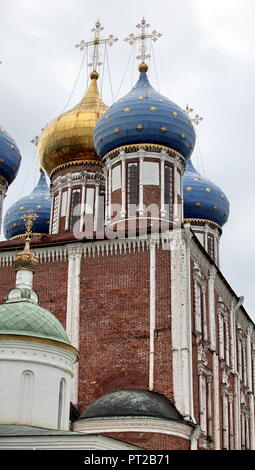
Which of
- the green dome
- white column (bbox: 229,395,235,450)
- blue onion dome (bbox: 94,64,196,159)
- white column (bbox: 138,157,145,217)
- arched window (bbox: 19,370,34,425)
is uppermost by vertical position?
blue onion dome (bbox: 94,64,196,159)

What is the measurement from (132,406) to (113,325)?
266cm

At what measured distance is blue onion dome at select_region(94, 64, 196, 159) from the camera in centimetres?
2308

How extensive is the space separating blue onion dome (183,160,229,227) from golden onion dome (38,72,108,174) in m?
4.50

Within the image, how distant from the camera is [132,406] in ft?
59.6

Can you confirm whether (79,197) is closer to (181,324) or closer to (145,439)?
(181,324)

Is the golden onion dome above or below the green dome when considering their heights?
above

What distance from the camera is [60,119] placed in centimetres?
2631

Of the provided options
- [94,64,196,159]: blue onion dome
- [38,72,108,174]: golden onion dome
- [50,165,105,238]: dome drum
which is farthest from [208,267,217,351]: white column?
[38,72,108,174]: golden onion dome

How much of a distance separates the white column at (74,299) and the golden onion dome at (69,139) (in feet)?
18.0

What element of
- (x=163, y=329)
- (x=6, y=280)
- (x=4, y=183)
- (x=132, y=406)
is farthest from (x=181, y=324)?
(x=4, y=183)

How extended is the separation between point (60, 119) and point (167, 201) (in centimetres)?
513

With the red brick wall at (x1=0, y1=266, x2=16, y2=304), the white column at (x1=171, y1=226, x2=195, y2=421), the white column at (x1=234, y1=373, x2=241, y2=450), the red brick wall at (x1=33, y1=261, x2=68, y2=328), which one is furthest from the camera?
the white column at (x1=234, y1=373, x2=241, y2=450)

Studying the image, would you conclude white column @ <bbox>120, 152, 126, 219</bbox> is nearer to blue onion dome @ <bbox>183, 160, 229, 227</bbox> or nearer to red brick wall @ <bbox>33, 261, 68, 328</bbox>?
red brick wall @ <bbox>33, 261, 68, 328</bbox>

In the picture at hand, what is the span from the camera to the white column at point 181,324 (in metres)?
19.0
